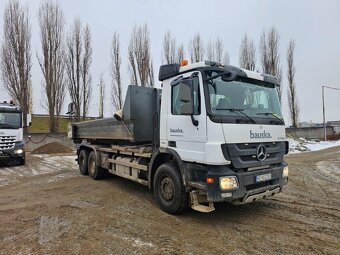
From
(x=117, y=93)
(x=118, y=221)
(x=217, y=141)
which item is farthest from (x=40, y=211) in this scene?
(x=117, y=93)

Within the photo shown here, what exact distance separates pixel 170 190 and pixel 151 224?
81 cm

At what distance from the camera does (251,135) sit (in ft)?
17.9

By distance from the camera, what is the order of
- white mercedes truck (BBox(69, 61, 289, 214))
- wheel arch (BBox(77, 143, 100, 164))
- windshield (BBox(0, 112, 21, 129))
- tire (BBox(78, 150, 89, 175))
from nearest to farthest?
white mercedes truck (BBox(69, 61, 289, 214)) < wheel arch (BBox(77, 143, 100, 164)) < tire (BBox(78, 150, 89, 175)) < windshield (BBox(0, 112, 21, 129))

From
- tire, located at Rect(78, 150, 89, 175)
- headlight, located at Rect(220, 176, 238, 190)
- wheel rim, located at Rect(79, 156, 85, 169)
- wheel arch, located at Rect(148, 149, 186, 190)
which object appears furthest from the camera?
wheel rim, located at Rect(79, 156, 85, 169)

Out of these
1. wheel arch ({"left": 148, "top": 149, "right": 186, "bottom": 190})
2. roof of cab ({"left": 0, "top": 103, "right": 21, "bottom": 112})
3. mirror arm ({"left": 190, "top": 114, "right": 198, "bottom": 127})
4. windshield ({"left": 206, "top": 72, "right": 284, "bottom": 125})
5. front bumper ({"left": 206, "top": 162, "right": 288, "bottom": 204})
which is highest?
roof of cab ({"left": 0, "top": 103, "right": 21, "bottom": 112})

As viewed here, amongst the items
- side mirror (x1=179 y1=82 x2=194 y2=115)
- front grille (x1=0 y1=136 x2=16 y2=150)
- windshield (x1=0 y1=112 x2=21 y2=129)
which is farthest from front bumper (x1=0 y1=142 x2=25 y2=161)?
side mirror (x1=179 y1=82 x2=194 y2=115)

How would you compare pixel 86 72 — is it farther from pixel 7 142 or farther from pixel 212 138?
pixel 212 138

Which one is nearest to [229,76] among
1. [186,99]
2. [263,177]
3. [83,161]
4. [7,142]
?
[186,99]

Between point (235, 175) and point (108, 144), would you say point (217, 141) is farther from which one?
point (108, 144)

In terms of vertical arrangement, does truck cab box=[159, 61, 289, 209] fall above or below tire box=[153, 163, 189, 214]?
above

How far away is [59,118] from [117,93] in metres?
6.68

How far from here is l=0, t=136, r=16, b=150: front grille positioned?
13.8 m

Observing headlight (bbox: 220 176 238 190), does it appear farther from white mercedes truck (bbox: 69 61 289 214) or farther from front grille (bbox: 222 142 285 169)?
front grille (bbox: 222 142 285 169)

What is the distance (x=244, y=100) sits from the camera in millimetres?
5715
